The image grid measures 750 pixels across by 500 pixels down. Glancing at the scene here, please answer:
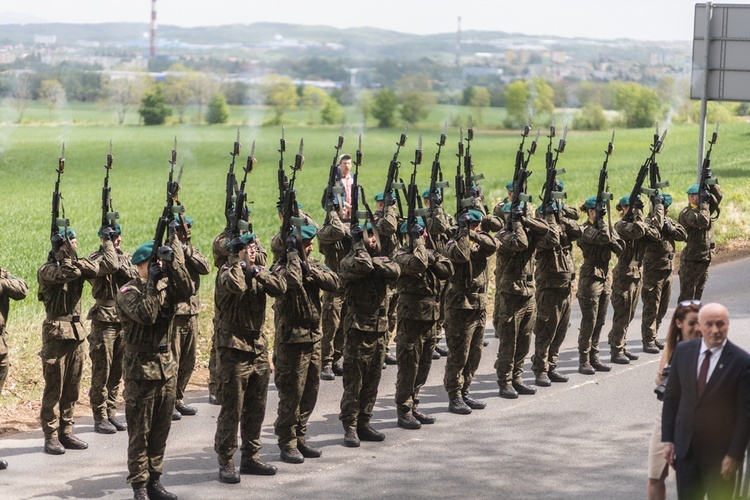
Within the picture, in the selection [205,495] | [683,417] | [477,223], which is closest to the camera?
[683,417]

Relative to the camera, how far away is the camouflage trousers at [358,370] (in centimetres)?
1091

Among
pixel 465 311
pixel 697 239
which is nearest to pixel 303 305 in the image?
pixel 465 311

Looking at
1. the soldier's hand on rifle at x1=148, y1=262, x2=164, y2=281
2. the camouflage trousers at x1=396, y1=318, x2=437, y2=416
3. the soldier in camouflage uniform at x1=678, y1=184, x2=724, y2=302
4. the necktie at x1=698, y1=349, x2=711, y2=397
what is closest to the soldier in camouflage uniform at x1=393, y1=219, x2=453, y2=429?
the camouflage trousers at x1=396, y1=318, x2=437, y2=416

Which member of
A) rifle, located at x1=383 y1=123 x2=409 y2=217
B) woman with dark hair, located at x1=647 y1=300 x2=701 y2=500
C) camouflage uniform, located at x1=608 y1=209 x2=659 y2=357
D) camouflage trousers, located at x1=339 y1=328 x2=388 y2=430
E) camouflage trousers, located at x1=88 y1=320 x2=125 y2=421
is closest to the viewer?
woman with dark hair, located at x1=647 y1=300 x2=701 y2=500

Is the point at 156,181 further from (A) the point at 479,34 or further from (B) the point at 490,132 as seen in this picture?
(A) the point at 479,34

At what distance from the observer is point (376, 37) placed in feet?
273

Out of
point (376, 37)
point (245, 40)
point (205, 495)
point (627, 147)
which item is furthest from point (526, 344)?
point (376, 37)

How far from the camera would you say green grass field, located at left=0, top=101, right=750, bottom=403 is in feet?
74.3

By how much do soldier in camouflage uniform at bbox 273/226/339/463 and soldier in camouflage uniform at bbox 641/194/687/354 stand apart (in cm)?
585

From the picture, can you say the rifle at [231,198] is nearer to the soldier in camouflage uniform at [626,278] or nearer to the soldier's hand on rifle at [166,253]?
the soldier's hand on rifle at [166,253]

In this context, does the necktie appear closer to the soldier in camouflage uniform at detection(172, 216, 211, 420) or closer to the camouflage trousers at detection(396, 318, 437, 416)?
the camouflage trousers at detection(396, 318, 437, 416)

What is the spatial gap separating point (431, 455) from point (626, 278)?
15.7 feet

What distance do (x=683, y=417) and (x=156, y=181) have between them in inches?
1224

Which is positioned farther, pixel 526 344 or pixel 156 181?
pixel 156 181
